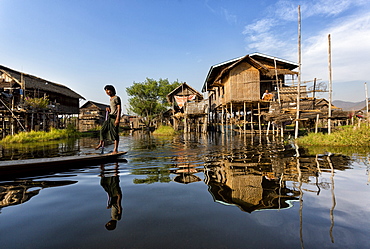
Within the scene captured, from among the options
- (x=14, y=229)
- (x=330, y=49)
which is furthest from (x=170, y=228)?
(x=330, y=49)

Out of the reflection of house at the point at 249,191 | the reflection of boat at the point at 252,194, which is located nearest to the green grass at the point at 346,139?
the reflection of house at the point at 249,191

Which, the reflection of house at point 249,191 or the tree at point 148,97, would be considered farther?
the tree at point 148,97

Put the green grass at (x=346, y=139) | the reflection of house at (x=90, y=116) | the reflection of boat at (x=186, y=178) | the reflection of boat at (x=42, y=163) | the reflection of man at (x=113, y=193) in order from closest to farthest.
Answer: the reflection of man at (x=113, y=193) → the reflection of boat at (x=186, y=178) → the reflection of boat at (x=42, y=163) → the green grass at (x=346, y=139) → the reflection of house at (x=90, y=116)

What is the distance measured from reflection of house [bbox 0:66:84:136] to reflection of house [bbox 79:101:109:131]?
8718 mm

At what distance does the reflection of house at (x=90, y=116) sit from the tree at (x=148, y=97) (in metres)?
6.18

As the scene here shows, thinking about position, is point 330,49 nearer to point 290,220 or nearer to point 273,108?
point 273,108

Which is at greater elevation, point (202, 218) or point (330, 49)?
point (330, 49)

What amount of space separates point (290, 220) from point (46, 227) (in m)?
2.43

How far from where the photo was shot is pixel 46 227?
1.84 m

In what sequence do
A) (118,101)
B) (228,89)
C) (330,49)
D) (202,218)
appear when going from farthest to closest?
1. (228,89)
2. (330,49)
3. (118,101)
4. (202,218)

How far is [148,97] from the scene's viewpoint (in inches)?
1534

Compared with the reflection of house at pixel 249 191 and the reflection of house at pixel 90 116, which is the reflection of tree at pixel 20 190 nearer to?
the reflection of house at pixel 249 191

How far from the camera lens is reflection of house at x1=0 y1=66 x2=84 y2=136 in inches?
641

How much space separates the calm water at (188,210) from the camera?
161cm
